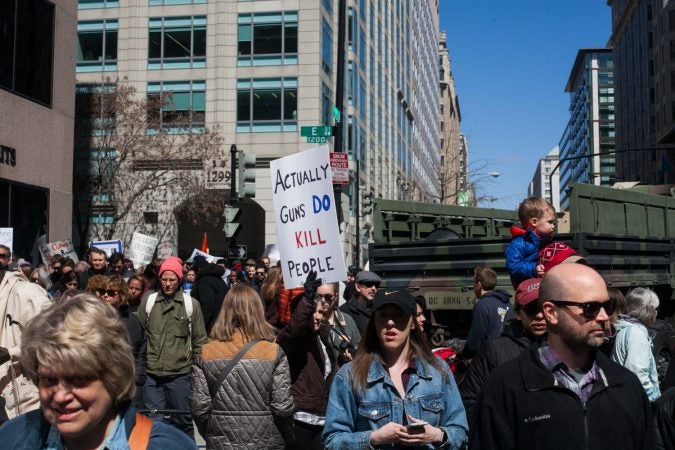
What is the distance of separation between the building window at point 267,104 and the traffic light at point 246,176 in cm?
2372

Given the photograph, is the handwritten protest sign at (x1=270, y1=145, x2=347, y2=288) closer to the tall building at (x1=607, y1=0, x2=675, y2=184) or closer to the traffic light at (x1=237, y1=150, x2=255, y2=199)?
the traffic light at (x1=237, y1=150, x2=255, y2=199)

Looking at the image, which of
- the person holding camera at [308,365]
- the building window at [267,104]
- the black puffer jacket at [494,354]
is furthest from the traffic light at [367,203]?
the black puffer jacket at [494,354]

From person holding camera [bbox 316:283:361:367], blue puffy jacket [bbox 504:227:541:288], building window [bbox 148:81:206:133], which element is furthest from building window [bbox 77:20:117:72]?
blue puffy jacket [bbox 504:227:541:288]

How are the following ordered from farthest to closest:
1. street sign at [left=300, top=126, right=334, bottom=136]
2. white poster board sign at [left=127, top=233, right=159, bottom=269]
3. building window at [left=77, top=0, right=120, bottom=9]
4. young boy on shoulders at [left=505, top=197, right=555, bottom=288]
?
building window at [left=77, top=0, right=120, bottom=9], white poster board sign at [left=127, top=233, right=159, bottom=269], street sign at [left=300, top=126, right=334, bottom=136], young boy on shoulders at [left=505, top=197, right=555, bottom=288]

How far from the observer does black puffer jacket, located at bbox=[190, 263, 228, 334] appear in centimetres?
994

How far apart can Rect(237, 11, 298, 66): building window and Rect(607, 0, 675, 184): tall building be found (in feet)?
117

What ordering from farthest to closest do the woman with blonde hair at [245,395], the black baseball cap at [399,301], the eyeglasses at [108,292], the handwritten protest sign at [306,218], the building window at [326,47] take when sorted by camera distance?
the building window at [326,47]
the eyeglasses at [108,292]
the handwritten protest sign at [306,218]
the woman with blonde hair at [245,395]
the black baseball cap at [399,301]

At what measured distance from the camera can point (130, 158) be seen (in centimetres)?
3791

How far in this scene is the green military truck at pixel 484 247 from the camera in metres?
10.4

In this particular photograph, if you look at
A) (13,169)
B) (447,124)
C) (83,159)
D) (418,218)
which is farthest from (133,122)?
(447,124)

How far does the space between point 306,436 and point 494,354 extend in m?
1.60

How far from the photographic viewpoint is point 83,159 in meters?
38.1

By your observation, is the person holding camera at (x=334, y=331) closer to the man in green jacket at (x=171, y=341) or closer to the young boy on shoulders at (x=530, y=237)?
the young boy on shoulders at (x=530, y=237)

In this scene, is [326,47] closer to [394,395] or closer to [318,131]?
[318,131]
